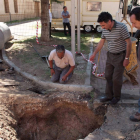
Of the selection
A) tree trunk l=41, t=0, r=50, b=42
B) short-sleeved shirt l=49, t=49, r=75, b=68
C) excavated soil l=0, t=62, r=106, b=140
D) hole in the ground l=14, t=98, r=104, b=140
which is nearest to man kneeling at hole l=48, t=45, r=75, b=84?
short-sleeved shirt l=49, t=49, r=75, b=68

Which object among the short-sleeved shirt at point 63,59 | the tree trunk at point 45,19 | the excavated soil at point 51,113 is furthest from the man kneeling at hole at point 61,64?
the tree trunk at point 45,19

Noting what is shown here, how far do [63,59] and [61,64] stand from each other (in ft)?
0.67

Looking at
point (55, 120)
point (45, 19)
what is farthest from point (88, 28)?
point (55, 120)

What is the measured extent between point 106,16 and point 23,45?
241 inches

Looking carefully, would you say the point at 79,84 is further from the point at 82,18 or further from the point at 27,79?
the point at 82,18

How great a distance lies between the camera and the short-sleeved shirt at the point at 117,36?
10.0ft

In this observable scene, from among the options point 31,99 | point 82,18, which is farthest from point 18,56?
point 82,18

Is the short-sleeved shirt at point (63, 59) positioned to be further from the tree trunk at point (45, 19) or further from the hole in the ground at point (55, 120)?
the tree trunk at point (45, 19)

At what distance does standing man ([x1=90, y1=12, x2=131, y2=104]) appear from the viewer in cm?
300

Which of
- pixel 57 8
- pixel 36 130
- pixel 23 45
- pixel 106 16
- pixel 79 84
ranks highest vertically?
pixel 57 8

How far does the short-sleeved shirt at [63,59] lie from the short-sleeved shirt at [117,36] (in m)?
1.19

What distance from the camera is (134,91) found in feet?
13.8

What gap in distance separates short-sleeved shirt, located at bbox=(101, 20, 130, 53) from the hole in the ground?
1478 mm

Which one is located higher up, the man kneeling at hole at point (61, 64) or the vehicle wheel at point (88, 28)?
the vehicle wheel at point (88, 28)
